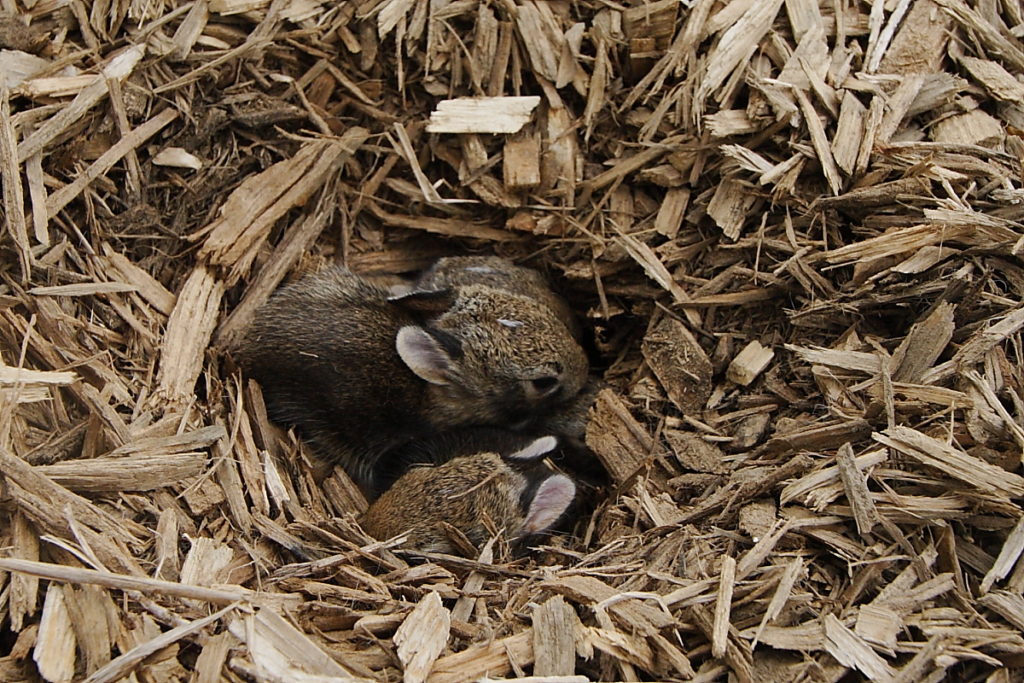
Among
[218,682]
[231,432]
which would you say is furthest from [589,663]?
[231,432]

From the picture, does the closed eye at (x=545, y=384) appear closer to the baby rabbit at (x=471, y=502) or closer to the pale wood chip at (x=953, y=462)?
the baby rabbit at (x=471, y=502)

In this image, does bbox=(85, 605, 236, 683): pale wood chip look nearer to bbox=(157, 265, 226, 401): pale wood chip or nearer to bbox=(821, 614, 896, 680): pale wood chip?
bbox=(157, 265, 226, 401): pale wood chip

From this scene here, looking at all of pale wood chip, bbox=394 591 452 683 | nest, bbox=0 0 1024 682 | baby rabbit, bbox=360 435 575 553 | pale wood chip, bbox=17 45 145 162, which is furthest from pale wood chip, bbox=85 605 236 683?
pale wood chip, bbox=17 45 145 162

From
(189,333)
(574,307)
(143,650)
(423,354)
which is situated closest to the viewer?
(143,650)

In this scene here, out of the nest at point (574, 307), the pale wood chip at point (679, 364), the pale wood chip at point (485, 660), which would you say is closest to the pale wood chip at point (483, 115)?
the nest at point (574, 307)

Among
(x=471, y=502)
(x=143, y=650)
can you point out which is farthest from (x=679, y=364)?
(x=143, y=650)

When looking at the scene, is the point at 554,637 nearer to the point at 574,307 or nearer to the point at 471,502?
the point at 471,502
